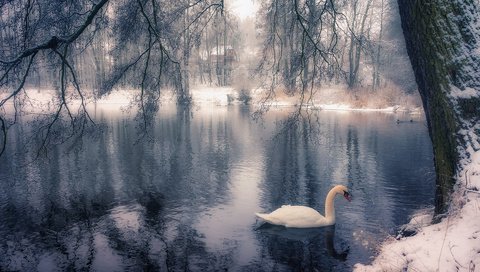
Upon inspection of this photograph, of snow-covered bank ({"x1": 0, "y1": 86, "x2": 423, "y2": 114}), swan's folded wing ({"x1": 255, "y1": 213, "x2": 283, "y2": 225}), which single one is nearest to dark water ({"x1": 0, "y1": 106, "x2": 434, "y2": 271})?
swan's folded wing ({"x1": 255, "y1": 213, "x2": 283, "y2": 225})

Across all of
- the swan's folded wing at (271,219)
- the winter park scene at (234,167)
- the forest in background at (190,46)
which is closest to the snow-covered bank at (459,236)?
the winter park scene at (234,167)

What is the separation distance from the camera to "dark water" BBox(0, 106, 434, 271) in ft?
24.1

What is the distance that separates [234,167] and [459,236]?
410 inches

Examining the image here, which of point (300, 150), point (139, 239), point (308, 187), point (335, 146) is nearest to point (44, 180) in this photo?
point (139, 239)

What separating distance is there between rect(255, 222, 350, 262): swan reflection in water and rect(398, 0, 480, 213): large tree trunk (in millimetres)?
3783

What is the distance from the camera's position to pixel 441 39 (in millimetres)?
4102

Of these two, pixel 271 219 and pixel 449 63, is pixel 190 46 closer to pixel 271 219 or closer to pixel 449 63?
pixel 271 219

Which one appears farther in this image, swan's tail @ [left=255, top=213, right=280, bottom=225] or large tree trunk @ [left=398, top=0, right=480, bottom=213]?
swan's tail @ [left=255, top=213, right=280, bottom=225]

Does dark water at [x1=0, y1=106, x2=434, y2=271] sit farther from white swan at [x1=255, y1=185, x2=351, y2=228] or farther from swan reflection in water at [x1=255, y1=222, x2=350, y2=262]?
white swan at [x1=255, y1=185, x2=351, y2=228]

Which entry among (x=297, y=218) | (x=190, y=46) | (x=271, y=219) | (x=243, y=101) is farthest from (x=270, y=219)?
(x=243, y=101)

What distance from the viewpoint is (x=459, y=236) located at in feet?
13.6

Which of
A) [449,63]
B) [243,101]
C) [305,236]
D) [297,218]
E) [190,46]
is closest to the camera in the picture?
[449,63]

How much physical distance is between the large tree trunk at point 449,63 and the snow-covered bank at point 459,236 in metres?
0.18

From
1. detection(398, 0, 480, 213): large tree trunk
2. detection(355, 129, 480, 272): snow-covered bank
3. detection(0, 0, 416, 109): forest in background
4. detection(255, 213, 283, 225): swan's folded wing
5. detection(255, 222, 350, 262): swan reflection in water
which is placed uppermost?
detection(0, 0, 416, 109): forest in background
